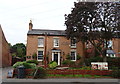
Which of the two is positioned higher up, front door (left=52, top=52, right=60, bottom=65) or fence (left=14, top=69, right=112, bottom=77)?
front door (left=52, top=52, right=60, bottom=65)

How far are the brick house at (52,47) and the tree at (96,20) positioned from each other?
8.32 metres

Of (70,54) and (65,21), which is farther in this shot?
(70,54)

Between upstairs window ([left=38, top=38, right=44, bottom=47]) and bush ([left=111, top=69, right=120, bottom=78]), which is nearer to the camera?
bush ([left=111, top=69, right=120, bottom=78])

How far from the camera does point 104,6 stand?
21.8 metres

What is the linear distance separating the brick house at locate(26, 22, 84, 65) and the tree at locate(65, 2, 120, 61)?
8324 mm

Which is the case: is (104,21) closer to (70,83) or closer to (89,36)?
(89,36)

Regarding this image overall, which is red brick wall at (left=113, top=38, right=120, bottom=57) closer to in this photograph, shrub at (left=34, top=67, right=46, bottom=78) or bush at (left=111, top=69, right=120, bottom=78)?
bush at (left=111, top=69, right=120, bottom=78)

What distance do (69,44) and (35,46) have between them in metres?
6.03

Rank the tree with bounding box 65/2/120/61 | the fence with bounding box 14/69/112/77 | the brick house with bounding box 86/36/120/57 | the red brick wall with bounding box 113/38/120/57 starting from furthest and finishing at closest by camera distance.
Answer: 1. the red brick wall with bounding box 113/38/120/57
2. the brick house with bounding box 86/36/120/57
3. the tree with bounding box 65/2/120/61
4. the fence with bounding box 14/69/112/77

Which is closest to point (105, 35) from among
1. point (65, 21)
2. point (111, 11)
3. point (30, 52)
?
point (111, 11)

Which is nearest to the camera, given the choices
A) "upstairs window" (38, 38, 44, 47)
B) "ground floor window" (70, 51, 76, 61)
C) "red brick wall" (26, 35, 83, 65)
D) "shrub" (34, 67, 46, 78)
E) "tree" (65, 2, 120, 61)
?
"shrub" (34, 67, 46, 78)

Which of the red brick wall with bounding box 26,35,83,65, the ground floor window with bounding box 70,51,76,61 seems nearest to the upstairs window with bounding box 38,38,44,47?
the red brick wall with bounding box 26,35,83,65

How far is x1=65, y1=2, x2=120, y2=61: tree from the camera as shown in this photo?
21.1 meters

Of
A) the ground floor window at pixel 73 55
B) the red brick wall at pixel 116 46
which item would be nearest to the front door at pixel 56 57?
the ground floor window at pixel 73 55
